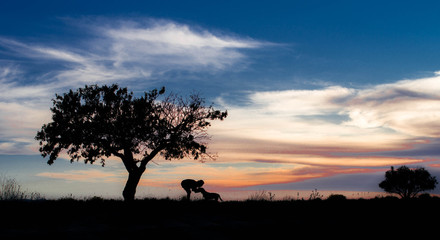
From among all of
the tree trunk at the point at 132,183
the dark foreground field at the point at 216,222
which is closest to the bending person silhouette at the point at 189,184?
the dark foreground field at the point at 216,222

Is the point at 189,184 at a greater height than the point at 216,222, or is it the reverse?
the point at 189,184

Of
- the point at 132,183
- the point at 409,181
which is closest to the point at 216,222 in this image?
the point at 132,183

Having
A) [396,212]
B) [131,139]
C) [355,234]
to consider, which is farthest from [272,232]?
[131,139]

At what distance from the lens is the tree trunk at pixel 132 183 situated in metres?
29.8

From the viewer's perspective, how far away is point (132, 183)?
1183 inches

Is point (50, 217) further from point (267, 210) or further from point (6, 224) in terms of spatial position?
point (267, 210)

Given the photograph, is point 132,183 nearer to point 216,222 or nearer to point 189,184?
point 189,184

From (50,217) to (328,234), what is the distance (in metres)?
11.9

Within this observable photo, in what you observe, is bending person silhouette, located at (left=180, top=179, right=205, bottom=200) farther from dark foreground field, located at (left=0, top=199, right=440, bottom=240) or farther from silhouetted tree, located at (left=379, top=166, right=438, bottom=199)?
silhouetted tree, located at (left=379, top=166, right=438, bottom=199)

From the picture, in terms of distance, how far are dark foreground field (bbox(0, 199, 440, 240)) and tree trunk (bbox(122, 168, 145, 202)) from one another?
31.5 ft

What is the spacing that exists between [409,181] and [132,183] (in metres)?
63.1

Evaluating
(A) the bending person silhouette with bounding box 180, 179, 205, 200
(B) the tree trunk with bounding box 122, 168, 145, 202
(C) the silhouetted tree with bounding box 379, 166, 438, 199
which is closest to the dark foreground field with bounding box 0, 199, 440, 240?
(A) the bending person silhouette with bounding box 180, 179, 205, 200

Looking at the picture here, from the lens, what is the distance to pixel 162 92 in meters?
31.2

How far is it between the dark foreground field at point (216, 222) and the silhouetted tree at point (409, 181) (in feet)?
195
